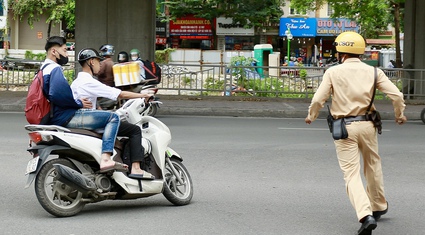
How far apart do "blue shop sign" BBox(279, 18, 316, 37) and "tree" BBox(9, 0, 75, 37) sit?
48.5ft

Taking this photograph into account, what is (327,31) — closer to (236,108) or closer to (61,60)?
(236,108)

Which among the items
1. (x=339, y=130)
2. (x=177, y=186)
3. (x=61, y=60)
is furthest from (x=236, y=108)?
(x=339, y=130)

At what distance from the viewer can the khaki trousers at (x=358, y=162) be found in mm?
6477

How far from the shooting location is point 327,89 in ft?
22.1

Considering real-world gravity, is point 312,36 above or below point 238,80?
above

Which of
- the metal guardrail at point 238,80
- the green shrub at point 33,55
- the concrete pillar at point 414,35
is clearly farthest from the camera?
the green shrub at point 33,55

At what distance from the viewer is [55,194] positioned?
23.2 ft

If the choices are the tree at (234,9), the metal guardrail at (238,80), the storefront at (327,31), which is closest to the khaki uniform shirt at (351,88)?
the metal guardrail at (238,80)

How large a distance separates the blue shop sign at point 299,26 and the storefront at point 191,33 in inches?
204

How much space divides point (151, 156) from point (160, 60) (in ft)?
142

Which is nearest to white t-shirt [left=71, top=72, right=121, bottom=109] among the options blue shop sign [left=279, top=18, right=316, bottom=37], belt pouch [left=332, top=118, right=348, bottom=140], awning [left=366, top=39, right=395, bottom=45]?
belt pouch [left=332, top=118, right=348, bottom=140]

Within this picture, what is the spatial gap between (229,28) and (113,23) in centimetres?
3097

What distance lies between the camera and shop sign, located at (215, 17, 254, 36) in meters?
55.1

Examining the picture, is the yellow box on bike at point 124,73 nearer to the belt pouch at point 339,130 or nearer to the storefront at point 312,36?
the belt pouch at point 339,130
